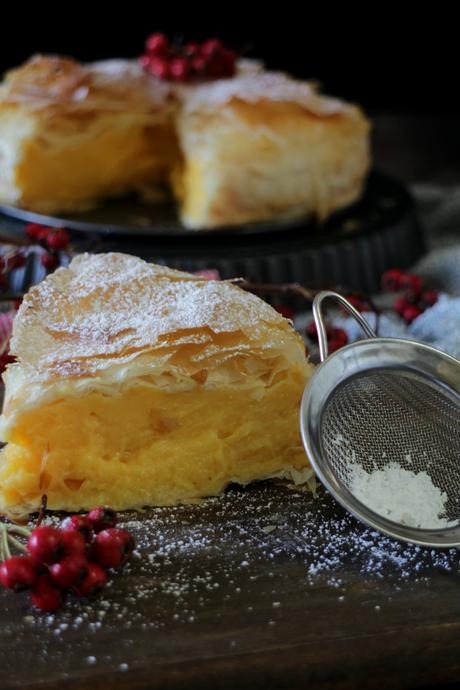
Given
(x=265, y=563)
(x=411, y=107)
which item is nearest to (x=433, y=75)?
(x=411, y=107)

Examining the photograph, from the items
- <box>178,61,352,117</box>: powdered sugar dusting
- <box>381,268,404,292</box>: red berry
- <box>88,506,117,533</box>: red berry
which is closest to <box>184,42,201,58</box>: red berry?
<box>178,61,352,117</box>: powdered sugar dusting

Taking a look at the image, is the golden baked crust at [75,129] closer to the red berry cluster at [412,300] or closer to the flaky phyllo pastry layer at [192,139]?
the flaky phyllo pastry layer at [192,139]

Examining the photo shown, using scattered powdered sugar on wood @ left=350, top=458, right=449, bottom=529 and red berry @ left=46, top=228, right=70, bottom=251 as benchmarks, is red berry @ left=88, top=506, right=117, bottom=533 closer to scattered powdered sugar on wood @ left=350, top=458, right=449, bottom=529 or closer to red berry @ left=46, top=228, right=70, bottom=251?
scattered powdered sugar on wood @ left=350, top=458, right=449, bottom=529

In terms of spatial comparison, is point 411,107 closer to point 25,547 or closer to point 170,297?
point 170,297

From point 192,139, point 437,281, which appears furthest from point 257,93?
point 437,281

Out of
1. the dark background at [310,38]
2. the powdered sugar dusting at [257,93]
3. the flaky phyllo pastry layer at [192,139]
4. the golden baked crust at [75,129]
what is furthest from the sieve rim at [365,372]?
the dark background at [310,38]

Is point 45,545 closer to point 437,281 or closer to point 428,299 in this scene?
point 428,299
